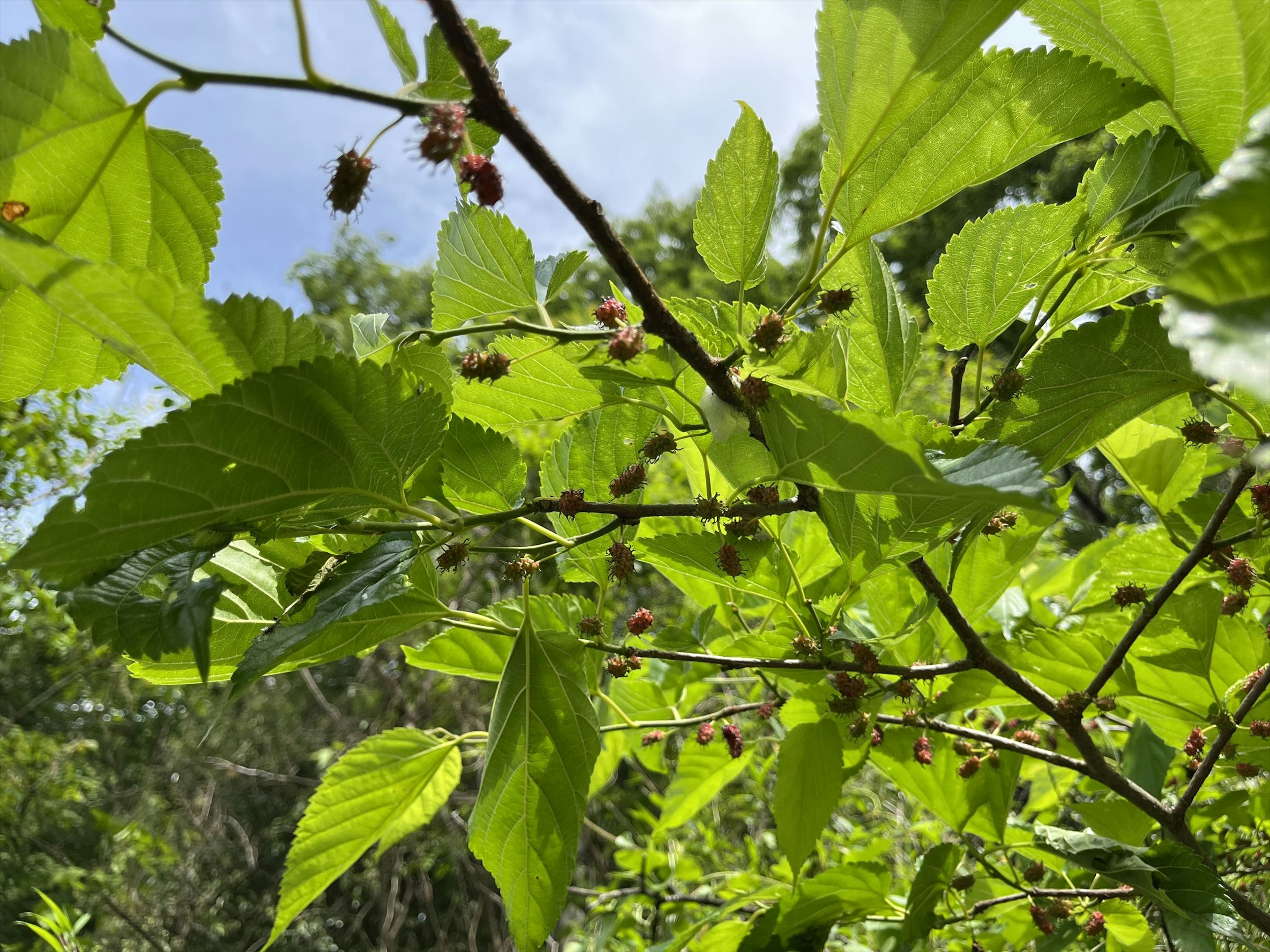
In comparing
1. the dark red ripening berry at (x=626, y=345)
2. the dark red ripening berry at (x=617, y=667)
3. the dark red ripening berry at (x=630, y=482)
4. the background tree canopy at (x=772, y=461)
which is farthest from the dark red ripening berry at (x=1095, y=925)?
the dark red ripening berry at (x=626, y=345)

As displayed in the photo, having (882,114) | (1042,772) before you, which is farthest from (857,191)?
(1042,772)

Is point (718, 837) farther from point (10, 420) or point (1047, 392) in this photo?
point (10, 420)

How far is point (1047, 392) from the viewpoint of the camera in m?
0.51

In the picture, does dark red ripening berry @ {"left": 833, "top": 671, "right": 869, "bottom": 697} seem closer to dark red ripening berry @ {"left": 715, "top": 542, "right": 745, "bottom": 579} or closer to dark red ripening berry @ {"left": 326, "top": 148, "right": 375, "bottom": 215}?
dark red ripening berry @ {"left": 715, "top": 542, "right": 745, "bottom": 579}

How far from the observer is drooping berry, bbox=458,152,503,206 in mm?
445

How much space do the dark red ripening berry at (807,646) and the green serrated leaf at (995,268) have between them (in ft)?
0.89

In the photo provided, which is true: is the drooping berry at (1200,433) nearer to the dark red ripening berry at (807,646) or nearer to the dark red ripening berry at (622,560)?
the dark red ripening berry at (807,646)

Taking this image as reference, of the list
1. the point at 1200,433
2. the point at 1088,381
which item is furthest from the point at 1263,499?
the point at 1088,381

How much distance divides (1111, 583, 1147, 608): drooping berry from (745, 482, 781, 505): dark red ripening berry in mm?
455

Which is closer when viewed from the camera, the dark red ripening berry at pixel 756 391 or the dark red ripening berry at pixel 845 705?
the dark red ripening berry at pixel 756 391

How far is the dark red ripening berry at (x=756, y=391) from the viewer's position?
18.6 inches

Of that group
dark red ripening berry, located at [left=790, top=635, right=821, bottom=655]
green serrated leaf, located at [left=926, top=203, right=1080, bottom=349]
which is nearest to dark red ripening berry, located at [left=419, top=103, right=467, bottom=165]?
green serrated leaf, located at [left=926, top=203, right=1080, bottom=349]

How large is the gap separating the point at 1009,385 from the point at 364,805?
0.65 meters

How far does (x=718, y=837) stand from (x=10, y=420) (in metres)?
A: 3.43
